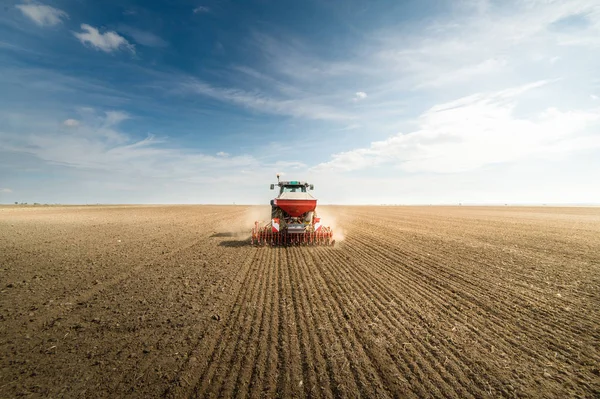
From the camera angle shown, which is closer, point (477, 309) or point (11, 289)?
point (477, 309)

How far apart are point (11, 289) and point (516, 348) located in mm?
11200

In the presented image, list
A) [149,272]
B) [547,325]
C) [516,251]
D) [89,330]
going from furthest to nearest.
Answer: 1. [516,251]
2. [149,272]
3. [547,325]
4. [89,330]

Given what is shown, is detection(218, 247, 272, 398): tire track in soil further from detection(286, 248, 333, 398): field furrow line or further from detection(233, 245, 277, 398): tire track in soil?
detection(286, 248, 333, 398): field furrow line

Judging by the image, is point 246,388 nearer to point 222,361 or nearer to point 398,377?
point 222,361

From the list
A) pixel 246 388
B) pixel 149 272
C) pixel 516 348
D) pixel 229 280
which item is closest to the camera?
pixel 246 388

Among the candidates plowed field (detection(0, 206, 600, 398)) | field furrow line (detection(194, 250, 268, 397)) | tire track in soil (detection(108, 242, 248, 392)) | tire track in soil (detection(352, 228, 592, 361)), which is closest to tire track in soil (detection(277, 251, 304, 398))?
plowed field (detection(0, 206, 600, 398))

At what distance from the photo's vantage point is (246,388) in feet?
11.2

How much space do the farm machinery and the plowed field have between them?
117 inches

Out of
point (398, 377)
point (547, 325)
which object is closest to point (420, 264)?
point (547, 325)

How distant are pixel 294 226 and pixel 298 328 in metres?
8.21

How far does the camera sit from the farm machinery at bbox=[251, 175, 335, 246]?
1322 centimetres

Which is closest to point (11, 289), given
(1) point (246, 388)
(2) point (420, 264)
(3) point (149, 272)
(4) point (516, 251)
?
(3) point (149, 272)

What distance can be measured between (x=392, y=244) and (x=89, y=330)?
12106mm

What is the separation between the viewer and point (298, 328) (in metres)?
4.97
